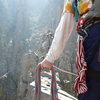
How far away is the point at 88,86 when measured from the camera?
3.06 ft

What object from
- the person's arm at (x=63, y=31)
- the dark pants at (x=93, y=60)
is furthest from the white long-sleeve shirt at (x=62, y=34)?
the dark pants at (x=93, y=60)

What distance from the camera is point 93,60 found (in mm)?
915

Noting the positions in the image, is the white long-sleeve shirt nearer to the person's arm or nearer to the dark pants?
the person's arm

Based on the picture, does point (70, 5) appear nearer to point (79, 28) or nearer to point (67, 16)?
point (67, 16)

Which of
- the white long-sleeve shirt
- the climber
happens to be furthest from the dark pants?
the white long-sleeve shirt

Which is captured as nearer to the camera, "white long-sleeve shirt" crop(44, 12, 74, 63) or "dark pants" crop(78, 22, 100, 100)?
"dark pants" crop(78, 22, 100, 100)

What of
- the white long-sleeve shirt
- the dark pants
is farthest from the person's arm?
the dark pants

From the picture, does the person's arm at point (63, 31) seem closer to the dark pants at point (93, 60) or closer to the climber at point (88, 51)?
the climber at point (88, 51)

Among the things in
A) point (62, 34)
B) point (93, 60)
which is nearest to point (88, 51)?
point (93, 60)

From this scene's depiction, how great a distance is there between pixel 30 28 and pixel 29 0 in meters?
3.23

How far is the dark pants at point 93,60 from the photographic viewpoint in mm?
897

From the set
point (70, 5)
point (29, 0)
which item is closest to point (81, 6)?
point (70, 5)

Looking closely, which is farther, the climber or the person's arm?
the person's arm

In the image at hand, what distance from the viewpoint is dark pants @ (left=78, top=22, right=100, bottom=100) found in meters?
0.90
